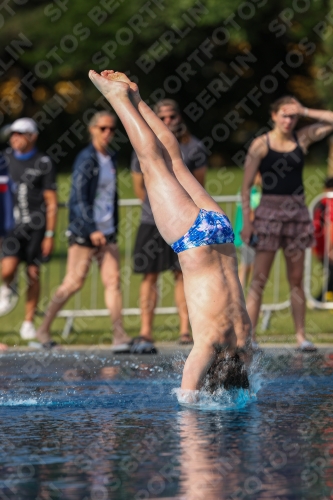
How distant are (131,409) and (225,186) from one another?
60.5 feet

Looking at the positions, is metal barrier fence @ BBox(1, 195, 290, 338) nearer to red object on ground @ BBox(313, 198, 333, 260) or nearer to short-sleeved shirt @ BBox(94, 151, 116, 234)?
red object on ground @ BBox(313, 198, 333, 260)

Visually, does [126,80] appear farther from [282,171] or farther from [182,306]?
[182,306]

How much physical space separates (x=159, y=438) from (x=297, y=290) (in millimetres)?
4674

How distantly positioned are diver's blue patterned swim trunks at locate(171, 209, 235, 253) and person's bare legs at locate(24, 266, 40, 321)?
16.7ft

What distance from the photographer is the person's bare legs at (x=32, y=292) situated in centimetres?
1071

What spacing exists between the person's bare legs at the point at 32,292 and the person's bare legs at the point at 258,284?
2.65 metres

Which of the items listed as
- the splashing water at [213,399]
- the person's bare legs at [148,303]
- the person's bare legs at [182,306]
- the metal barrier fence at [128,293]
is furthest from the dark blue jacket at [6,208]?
the splashing water at [213,399]

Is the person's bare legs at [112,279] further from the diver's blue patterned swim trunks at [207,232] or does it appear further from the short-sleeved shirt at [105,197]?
the diver's blue patterned swim trunks at [207,232]

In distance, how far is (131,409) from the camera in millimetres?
5648

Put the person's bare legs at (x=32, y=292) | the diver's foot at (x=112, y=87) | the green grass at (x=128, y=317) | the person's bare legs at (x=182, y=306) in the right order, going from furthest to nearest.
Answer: the person's bare legs at (x=32, y=292) < the green grass at (x=128, y=317) < the person's bare legs at (x=182, y=306) < the diver's foot at (x=112, y=87)

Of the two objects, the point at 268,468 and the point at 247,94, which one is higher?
the point at 247,94

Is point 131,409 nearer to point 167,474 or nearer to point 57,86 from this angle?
point 167,474

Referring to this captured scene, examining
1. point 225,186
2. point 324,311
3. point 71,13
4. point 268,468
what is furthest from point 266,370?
point 71,13

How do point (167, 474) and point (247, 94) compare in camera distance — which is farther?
point (247, 94)
